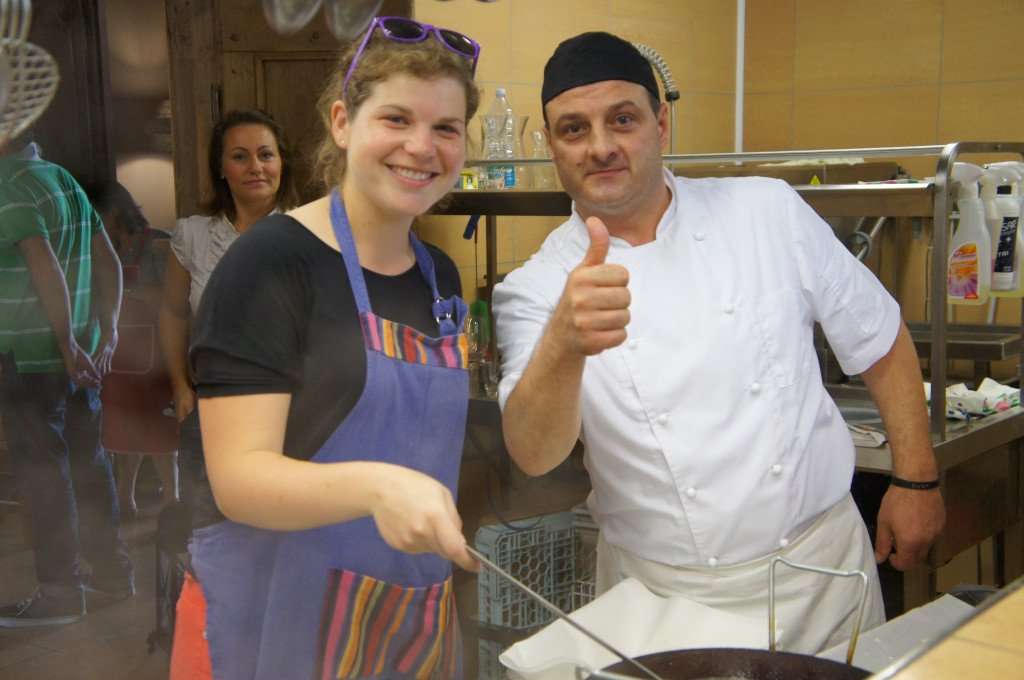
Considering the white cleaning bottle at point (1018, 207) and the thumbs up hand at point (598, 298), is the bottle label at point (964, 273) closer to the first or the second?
the white cleaning bottle at point (1018, 207)

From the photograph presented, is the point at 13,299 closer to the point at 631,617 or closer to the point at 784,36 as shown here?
the point at 631,617

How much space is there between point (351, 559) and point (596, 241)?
0.35 meters

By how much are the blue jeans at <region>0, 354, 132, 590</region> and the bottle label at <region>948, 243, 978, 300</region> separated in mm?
1462

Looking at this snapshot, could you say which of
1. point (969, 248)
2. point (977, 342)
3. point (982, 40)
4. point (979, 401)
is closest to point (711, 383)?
point (969, 248)

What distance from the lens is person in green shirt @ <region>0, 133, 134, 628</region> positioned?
0.88 metres

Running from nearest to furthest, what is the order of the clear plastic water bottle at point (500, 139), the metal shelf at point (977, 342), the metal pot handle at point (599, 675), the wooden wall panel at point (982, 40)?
the metal pot handle at point (599, 675) < the clear plastic water bottle at point (500, 139) < the metal shelf at point (977, 342) < the wooden wall panel at point (982, 40)

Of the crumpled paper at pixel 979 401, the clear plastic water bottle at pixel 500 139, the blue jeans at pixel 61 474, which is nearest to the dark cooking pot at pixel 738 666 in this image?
the blue jeans at pixel 61 474

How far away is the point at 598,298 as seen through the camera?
0.96 m

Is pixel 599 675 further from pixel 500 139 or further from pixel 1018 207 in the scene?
pixel 500 139

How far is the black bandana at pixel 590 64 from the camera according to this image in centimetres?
136

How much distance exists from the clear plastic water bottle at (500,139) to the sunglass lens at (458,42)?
97 centimetres

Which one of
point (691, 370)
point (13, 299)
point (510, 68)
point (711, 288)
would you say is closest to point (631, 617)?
point (691, 370)

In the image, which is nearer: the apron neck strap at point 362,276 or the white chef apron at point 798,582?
the apron neck strap at point 362,276

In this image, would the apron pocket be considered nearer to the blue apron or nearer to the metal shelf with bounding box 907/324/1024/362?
the blue apron
